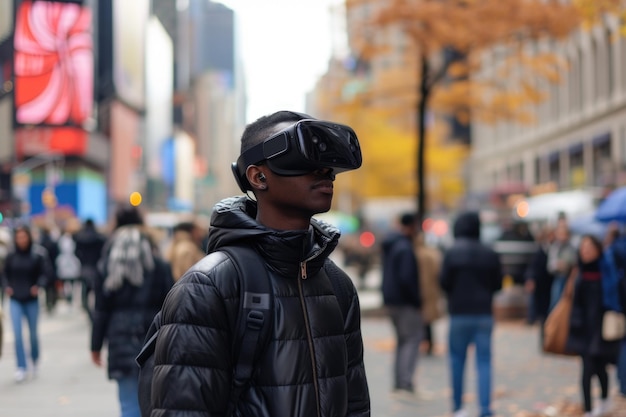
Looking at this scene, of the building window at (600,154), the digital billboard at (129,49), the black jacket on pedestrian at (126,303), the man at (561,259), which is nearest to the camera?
the black jacket on pedestrian at (126,303)

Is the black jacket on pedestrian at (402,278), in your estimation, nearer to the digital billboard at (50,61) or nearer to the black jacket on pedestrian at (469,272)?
the black jacket on pedestrian at (469,272)

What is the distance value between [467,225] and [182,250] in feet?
9.00

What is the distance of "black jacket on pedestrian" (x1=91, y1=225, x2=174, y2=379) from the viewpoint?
7.27 m

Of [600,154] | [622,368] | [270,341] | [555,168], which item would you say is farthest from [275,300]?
[555,168]

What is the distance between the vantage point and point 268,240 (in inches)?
126

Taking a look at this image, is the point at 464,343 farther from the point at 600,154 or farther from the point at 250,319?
the point at 600,154

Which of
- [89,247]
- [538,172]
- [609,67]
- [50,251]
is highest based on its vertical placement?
[609,67]

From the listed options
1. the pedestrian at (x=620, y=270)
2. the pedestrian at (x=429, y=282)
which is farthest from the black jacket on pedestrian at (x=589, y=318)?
the pedestrian at (x=429, y=282)

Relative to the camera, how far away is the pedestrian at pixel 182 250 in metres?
10.4

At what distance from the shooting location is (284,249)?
319 centimetres

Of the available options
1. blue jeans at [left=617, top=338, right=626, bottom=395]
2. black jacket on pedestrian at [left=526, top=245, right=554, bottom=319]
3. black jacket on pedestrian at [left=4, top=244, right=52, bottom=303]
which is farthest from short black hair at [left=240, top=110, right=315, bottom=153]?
black jacket on pedestrian at [left=526, top=245, right=554, bottom=319]

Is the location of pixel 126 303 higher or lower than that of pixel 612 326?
higher

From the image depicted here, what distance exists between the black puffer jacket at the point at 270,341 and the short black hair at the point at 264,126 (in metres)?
0.21

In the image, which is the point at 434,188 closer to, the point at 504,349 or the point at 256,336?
the point at 504,349
